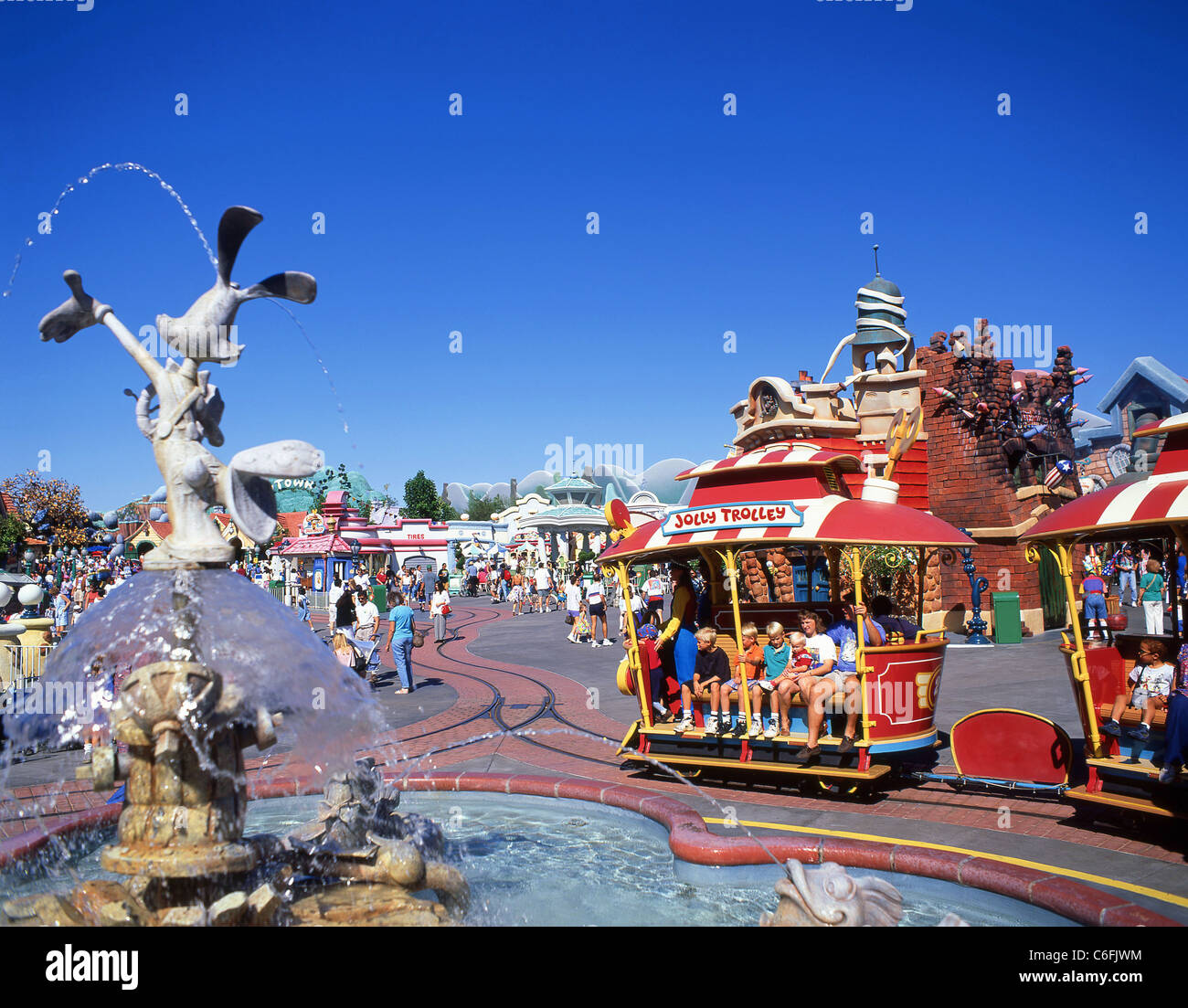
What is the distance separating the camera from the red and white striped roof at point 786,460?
8.20 meters

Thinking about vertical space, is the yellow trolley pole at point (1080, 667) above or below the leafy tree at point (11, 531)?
below

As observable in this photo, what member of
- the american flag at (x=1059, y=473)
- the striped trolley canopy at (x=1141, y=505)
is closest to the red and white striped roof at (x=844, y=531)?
the striped trolley canopy at (x=1141, y=505)

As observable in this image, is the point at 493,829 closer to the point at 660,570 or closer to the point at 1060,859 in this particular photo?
the point at 1060,859

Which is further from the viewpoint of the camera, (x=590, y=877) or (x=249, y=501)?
(x=590, y=877)

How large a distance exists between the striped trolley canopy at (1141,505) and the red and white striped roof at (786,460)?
1909 millimetres

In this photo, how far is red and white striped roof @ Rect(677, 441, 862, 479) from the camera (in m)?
8.20

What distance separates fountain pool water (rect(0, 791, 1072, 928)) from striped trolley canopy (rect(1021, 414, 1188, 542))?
2886 mm

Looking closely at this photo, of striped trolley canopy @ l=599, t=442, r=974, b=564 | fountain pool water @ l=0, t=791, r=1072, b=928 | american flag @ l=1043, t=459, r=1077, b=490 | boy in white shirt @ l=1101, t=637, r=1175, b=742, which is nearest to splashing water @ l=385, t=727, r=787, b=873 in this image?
fountain pool water @ l=0, t=791, r=1072, b=928

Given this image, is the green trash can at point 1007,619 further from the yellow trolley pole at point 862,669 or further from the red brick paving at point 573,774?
the yellow trolley pole at point 862,669

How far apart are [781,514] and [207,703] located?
5.17 meters

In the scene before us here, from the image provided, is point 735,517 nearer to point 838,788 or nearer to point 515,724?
point 838,788

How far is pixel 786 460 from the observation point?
324 inches

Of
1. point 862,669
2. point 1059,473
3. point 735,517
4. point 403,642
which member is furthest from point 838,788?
point 1059,473

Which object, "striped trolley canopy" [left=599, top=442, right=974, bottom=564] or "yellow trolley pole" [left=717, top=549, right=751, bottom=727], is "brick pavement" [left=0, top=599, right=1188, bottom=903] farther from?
"striped trolley canopy" [left=599, top=442, right=974, bottom=564]
